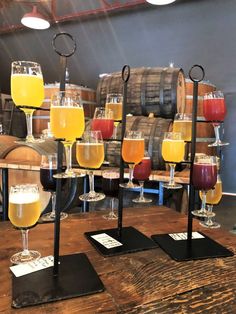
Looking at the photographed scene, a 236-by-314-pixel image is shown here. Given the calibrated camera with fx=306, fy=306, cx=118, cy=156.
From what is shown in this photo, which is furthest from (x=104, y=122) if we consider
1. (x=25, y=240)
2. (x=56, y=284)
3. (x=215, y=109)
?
(x=56, y=284)

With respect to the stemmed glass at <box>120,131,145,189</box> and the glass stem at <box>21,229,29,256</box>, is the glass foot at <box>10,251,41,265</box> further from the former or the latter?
the stemmed glass at <box>120,131,145,189</box>

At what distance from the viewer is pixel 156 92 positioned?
10.6 ft

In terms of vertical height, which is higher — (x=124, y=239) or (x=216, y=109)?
(x=216, y=109)

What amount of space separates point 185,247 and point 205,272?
0.18 metres

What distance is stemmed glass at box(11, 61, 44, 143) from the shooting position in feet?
2.89

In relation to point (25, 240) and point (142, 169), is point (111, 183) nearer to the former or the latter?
point (142, 169)

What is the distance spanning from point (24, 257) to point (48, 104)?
3609 mm

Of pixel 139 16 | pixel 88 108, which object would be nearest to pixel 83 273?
pixel 88 108

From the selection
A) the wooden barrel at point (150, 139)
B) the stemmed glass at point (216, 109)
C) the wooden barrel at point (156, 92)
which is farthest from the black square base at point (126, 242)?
the wooden barrel at point (156, 92)

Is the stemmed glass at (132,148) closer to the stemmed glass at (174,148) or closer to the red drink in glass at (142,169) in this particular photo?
the stemmed glass at (174,148)

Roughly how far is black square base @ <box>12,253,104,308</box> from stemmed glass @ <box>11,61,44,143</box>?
40 centimetres

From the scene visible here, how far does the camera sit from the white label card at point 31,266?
2.99 feet

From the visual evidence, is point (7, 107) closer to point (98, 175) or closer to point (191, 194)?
point (98, 175)

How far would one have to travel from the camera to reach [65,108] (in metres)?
0.90
